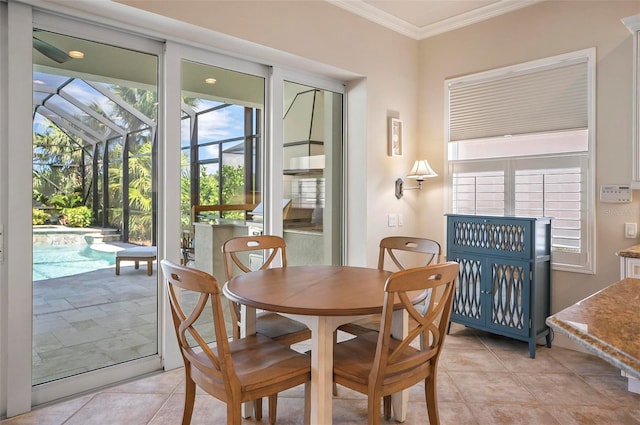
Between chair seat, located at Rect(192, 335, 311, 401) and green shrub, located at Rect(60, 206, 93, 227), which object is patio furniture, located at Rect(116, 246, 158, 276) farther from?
chair seat, located at Rect(192, 335, 311, 401)

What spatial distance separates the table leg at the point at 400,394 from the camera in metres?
2.23

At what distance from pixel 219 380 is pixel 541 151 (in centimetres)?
325

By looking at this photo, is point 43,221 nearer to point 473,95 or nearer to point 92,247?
point 92,247

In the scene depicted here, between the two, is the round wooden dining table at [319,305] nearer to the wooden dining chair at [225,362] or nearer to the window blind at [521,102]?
the wooden dining chair at [225,362]

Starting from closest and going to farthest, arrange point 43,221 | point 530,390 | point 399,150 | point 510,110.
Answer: point 43,221 → point 530,390 → point 510,110 → point 399,150

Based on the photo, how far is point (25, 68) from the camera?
237 cm

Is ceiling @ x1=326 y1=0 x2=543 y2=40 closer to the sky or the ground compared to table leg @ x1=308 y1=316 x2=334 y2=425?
closer to the sky

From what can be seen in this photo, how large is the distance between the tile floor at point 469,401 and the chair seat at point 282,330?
46 centimetres

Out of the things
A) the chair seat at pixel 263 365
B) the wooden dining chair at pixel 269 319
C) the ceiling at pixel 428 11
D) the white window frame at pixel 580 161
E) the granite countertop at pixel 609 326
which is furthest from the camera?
the ceiling at pixel 428 11

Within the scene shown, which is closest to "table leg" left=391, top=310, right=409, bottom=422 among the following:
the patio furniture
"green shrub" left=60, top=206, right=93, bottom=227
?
the patio furniture

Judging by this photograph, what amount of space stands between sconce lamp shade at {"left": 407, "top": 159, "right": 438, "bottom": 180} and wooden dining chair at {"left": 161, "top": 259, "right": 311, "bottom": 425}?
2443 millimetres

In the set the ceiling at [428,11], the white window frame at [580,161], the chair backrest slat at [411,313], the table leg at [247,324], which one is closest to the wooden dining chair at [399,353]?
the chair backrest slat at [411,313]

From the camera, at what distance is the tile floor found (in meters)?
2.35

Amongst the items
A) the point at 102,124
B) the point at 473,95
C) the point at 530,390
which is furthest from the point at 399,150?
the point at 102,124
